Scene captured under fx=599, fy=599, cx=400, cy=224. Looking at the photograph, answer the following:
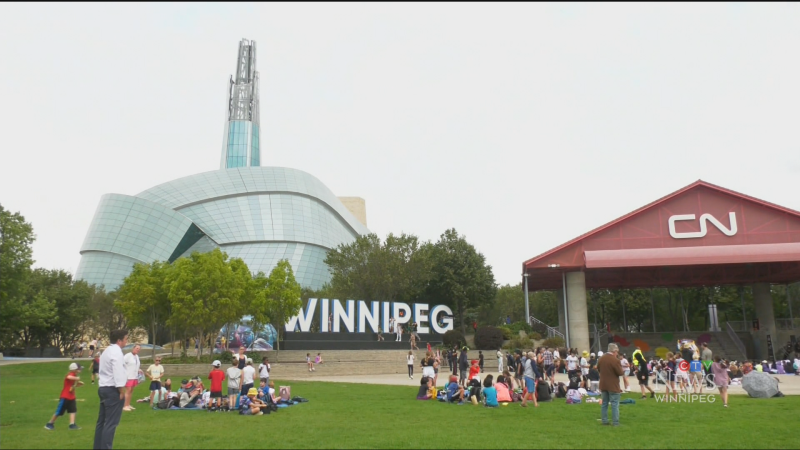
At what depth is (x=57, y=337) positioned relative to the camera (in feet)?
178

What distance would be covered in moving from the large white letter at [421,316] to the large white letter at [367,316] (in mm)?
3856

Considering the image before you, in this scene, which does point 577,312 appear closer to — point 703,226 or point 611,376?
point 703,226

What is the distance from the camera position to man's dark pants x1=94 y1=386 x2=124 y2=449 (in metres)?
8.69

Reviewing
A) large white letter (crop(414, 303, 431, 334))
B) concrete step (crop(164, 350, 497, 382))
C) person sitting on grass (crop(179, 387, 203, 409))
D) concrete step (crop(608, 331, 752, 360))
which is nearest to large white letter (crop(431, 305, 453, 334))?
large white letter (crop(414, 303, 431, 334))

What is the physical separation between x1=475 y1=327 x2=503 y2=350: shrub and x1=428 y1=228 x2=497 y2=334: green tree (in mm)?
13124

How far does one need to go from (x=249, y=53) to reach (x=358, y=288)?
68.8 metres

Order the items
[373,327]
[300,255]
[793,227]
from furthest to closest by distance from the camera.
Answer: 1. [300,255]
2. [373,327]
3. [793,227]

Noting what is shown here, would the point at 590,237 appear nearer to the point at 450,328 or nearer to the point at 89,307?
the point at 450,328

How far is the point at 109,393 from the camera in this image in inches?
348

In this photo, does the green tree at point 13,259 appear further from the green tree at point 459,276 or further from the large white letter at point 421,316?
the green tree at point 459,276

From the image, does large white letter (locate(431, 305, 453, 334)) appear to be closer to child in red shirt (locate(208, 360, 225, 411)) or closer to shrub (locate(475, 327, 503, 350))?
shrub (locate(475, 327, 503, 350))

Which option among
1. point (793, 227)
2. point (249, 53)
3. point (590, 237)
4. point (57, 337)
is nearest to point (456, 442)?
point (590, 237)

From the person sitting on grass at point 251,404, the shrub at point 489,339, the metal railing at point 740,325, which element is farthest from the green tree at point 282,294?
the metal railing at point 740,325

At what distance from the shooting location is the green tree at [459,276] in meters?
55.5
